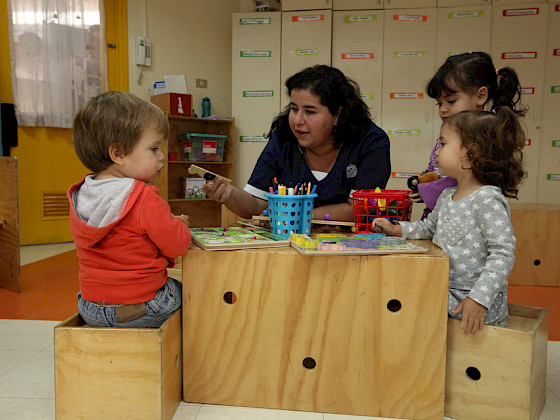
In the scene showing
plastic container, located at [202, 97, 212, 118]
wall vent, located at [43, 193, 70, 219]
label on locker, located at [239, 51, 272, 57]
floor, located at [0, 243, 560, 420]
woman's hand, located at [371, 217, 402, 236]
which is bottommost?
floor, located at [0, 243, 560, 420]

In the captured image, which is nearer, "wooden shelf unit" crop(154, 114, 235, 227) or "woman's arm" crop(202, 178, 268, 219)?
"woman's arm" crop(202, 178, 268, 219)

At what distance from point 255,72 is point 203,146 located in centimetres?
89

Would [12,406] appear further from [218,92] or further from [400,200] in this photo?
[218,92]

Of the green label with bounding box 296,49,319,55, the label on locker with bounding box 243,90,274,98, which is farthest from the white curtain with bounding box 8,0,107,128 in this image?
the green label with bounding box 296,49,319,55

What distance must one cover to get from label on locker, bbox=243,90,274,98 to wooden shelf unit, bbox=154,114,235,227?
29 cm

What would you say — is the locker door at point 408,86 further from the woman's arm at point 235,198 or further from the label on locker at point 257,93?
the woman's arm at point 235,198

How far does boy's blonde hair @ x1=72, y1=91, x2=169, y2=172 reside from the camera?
1.20 meters

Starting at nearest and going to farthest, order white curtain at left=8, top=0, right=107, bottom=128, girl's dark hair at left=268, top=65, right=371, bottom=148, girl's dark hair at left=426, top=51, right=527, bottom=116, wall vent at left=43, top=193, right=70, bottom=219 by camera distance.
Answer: girl's dark hair at left=426, top=51, right=527, bottom=116
girl's dark hair at left=268, top=65, right=371, bottom=148
white curtain at left=8, top=0, right=107, bottom=128
wall vent at left=43, top=193, right=70, bottom=219

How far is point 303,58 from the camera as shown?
4.56m

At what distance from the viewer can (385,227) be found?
1.38 meters

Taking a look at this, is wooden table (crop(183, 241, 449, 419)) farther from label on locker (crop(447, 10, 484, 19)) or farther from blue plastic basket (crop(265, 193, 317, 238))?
label on locker (crop(447, 10, 484, 19))

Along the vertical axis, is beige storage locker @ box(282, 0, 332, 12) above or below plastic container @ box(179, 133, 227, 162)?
above

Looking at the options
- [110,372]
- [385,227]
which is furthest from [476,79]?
[110,372]

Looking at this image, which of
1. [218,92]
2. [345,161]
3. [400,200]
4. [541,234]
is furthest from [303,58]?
[400,200]
